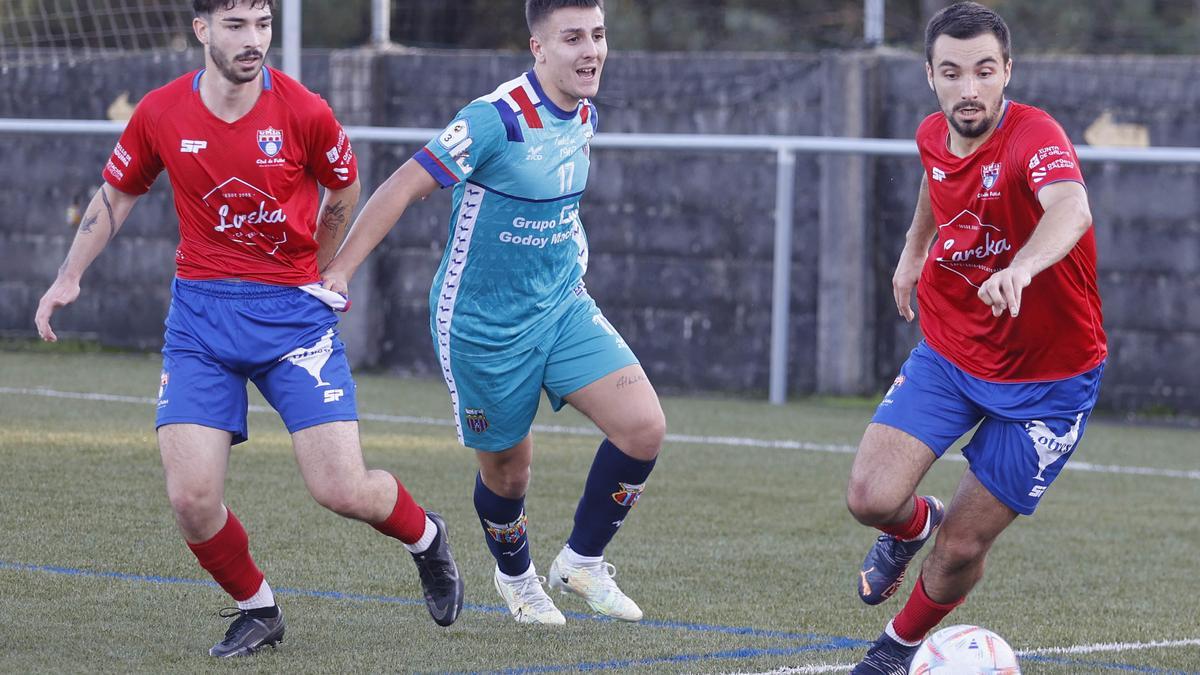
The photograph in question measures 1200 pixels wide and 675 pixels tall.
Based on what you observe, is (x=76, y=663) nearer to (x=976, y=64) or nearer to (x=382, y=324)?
(x=976, y=64)

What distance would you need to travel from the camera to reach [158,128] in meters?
5.16

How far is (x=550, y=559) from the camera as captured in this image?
22.4 ft

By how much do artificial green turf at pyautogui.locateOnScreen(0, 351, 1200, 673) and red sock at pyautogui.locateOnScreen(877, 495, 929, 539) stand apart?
1.26 feet

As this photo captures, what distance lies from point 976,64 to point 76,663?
291cm

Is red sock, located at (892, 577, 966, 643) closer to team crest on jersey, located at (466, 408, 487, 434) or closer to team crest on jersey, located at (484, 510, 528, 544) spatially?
team crest on jersey, located at (484, 510, 528, 544)

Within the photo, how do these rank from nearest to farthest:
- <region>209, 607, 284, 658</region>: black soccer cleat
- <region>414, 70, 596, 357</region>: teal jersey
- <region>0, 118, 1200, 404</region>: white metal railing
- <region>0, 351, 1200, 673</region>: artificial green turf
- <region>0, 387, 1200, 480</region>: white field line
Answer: <region>209, 607, 284, 658</region>: black soccer cleat
<region>0, 351, 1200, 673</region>: artificial green turf
<region>414, 70, 596, 357</region>: teal jersey
<region>0, 387, 1200, 480</region>: white field line
<region>0, 118, 1200, 404</region>: white metal railing

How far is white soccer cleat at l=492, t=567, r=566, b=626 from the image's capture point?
5707mm

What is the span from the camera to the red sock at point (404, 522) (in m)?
5.23

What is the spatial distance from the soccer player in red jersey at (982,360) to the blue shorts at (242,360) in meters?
1.54

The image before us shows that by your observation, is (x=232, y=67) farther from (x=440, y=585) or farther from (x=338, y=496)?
(x=440, y=585)

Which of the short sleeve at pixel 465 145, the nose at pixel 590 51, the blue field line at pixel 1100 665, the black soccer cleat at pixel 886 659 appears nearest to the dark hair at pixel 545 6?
the nose at pixel 590 51

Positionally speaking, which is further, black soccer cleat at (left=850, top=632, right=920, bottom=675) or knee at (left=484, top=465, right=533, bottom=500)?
knee at (left=484, top=465, right=533, bottom=500)

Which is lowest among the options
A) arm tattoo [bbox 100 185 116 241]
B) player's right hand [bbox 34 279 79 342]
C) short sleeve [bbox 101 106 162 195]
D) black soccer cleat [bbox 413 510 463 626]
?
black soccer cleat [bbox 413 510 463 626]

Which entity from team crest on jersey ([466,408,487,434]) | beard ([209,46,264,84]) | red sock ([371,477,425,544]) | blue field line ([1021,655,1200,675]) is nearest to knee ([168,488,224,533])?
red sock ([371,477,425,544])
